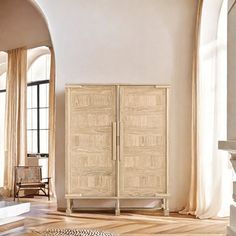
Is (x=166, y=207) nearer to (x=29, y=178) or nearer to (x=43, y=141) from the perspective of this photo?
(x=29, y=178)

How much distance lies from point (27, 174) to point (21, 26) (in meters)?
3.32

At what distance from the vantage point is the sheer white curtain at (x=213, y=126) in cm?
592

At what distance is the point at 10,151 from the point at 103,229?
4360 millimetres

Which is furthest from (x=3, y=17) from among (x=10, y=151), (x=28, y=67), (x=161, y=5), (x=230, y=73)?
(x=230, y=73)

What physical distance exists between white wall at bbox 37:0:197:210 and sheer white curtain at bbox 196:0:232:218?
1.24 ft

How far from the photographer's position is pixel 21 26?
8.69 m

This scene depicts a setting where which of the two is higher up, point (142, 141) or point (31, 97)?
point (31, 97)

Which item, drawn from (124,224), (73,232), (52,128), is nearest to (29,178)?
(52,128)

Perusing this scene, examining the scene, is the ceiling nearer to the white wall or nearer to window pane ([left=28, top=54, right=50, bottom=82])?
window pane ([left=28, top=54, right=50, bottom=82])

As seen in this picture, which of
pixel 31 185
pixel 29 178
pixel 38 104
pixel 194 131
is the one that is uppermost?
pixel 38 104

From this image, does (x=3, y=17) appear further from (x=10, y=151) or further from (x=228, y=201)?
(x=228, y=201)

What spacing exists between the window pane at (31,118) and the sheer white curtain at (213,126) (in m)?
4.54

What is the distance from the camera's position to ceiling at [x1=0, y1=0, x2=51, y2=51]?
839 centimetres

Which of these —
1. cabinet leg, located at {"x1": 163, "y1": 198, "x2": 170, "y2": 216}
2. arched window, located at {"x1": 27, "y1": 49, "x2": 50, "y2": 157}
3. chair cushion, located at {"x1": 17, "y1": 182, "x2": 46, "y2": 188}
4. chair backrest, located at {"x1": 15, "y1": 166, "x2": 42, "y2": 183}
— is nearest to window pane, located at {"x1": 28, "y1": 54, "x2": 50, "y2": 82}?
arched window, located at {"x1": 27, "y1": 49, "x2": 50, "y2": 157}
